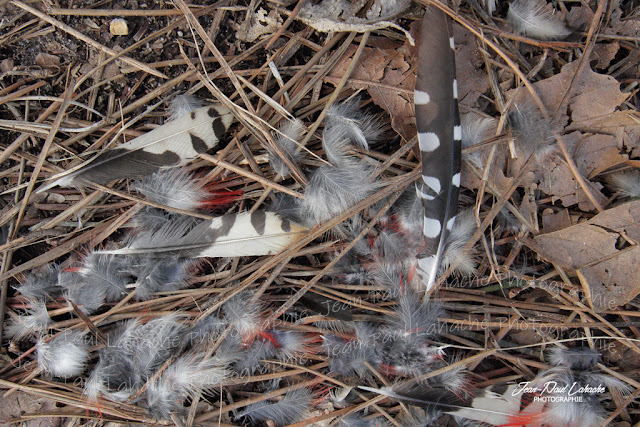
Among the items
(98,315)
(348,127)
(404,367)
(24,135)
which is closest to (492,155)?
(348,127)

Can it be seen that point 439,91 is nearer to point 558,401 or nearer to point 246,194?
point 246,194

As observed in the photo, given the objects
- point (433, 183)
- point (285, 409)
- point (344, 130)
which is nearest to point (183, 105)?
point (344, 130)

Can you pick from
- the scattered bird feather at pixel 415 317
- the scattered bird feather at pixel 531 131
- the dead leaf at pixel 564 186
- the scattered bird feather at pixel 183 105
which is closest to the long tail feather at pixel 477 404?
the scattered bird feather at pixel 415 317

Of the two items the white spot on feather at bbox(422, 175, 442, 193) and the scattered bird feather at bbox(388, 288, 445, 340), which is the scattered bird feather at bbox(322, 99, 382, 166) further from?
the scattered bird feather at bbox(388, 288, 445, 340)

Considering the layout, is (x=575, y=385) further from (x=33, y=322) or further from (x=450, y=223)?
(x=33, y=322)

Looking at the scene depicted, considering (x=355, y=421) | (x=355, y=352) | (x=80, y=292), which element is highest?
(x=80, y=292)

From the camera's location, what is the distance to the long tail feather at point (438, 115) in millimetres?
1814

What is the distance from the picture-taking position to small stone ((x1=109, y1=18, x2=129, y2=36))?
2.02m

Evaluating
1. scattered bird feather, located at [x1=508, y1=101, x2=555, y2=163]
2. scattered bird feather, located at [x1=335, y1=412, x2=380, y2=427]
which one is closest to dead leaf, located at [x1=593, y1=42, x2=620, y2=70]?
scattered bird feather, located at [x1=508, y1=101, x2=555, y2=163]

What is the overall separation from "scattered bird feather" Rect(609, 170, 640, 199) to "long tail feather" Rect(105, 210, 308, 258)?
1.49m

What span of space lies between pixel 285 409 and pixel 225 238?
0.92 meters

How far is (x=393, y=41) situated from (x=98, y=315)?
6.68 feet

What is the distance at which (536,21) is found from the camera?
1.92 m

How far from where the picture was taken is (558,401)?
6.60 feet
